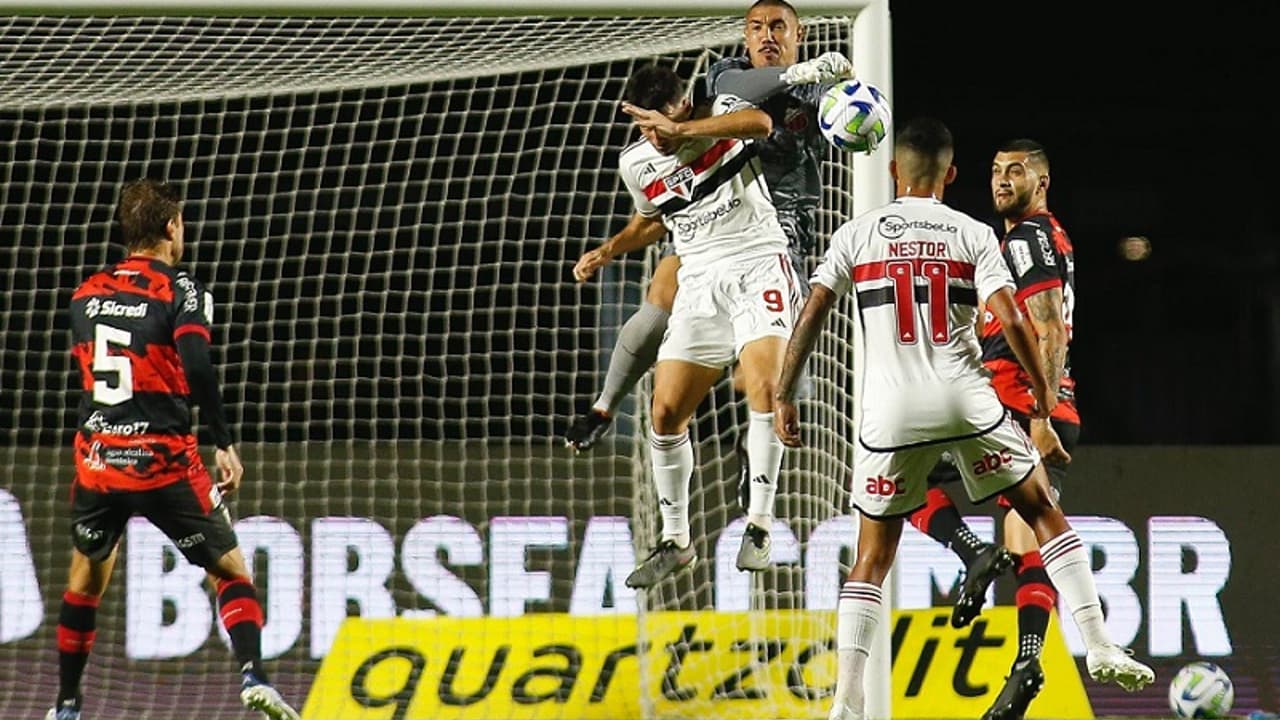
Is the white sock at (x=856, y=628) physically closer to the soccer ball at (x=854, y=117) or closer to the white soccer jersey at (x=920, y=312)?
the white soccer jersey at (x=920, y=312)

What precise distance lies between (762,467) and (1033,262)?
3.84 feet

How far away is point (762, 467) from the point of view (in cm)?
692

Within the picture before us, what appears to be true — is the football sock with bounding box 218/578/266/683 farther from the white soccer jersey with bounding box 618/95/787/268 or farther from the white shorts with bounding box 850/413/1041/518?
the white shorts with bounding box 850/413/1041/518

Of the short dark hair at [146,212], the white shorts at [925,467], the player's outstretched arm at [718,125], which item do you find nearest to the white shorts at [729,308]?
the player's outstretched arm at [718,125]

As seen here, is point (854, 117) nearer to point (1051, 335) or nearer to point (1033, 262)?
point (1033, 262)

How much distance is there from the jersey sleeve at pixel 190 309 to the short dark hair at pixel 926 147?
2.25 metres

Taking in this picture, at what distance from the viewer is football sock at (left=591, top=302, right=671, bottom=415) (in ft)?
24.0

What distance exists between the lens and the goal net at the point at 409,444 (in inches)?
305

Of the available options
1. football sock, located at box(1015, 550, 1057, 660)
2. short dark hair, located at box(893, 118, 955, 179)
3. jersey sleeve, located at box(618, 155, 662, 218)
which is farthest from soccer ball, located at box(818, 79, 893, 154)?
football sock, located at box(1015, 550, 1057, 660)

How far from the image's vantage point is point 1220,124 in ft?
44.9

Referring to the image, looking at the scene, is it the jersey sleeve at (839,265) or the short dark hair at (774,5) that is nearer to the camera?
the jersey sleeve at (839,265)

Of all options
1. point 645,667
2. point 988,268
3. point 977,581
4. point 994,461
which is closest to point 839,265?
point 988,268

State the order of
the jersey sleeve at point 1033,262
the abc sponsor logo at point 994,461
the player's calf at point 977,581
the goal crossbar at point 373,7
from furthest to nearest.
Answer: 1. the goal crossbar at point 373,7
2. the jersey sleeve at point 1033,262
3. the player's calf at point 977,581
4. the abc sponsor logo at point 994,461

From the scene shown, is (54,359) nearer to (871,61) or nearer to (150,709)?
(150,709)
